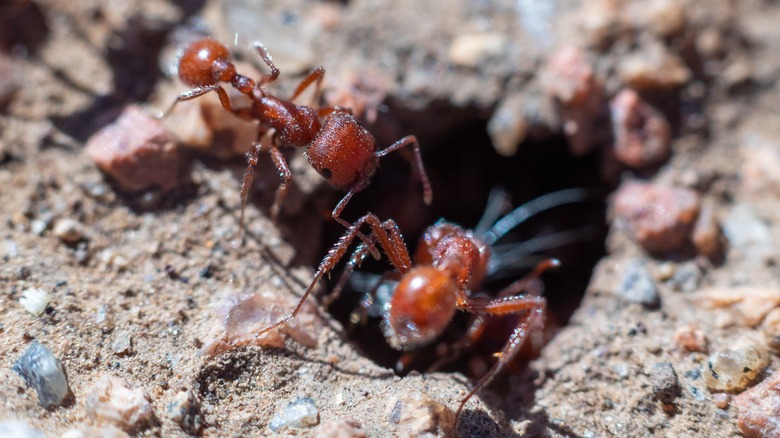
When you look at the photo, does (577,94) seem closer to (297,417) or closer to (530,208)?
(530,208)

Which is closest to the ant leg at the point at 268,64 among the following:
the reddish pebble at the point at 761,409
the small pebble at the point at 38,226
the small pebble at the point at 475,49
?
the small pebble at the point at 475,49

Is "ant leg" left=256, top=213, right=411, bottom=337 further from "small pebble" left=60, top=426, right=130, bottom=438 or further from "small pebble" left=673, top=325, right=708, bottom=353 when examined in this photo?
"small pebble" left=673, top=325, right=708, bottom=353

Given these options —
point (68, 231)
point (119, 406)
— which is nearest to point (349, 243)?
point (119, 406)

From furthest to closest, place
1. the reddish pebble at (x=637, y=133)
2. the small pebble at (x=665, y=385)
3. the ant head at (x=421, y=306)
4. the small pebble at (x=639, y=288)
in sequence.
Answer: the reddish pebble at (x=637, y=133)
the small pebble at (x=639, y=288)
the small pebble at (x=665, y=385)
the ant head at (x=421, y=306)

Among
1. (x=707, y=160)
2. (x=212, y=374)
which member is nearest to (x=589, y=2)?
(x=707, y=160)

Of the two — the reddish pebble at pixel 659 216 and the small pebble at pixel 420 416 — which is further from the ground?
the small pebble at pixel 420 416

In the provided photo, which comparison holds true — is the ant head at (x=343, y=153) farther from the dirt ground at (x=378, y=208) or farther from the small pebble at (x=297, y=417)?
the small pebble at (x=297, y=417)
